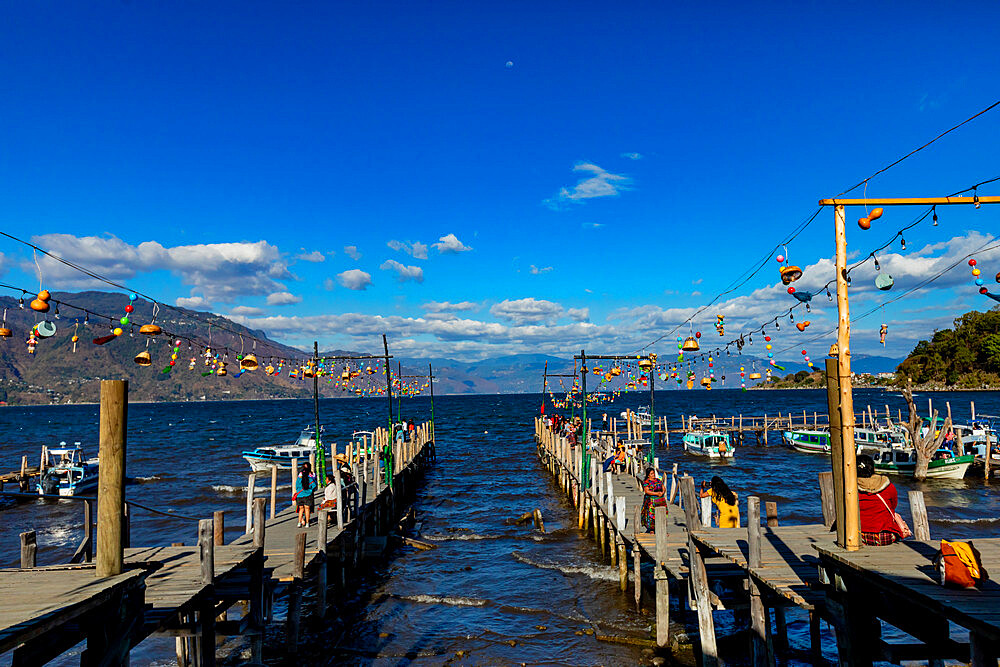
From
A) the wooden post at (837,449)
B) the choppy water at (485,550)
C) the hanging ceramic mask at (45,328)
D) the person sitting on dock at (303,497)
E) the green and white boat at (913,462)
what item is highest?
the hanging ceramic mask at (45,328)

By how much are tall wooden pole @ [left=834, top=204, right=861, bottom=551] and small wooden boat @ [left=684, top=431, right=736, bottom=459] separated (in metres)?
38.8

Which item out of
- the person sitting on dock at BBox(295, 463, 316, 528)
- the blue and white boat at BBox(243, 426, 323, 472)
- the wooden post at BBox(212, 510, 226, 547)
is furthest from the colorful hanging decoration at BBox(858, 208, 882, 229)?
the blue and white boat at BBox(243, 426, 323, 472)

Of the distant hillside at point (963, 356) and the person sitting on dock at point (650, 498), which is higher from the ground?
the distant hillside at point (963, 356)

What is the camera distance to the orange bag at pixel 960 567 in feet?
19.4

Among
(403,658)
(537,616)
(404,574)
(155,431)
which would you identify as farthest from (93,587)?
(155,431)

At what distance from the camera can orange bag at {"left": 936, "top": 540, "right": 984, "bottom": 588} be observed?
591cm

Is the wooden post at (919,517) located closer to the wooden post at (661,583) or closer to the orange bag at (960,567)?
the orange bag at (960,567)

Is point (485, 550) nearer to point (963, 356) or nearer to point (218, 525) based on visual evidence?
point (218, 525)

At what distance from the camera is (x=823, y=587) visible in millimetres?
8266

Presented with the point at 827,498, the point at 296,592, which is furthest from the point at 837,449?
the point at 296,592

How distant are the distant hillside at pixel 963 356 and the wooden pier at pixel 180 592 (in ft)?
441

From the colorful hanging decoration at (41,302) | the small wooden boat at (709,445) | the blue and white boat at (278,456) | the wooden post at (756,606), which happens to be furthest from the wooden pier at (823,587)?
the blue and white boat at (278,456)

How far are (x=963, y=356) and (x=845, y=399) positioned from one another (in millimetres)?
150507

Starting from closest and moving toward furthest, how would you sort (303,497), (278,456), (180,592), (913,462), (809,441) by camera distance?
(180,592), (303,497), (913,462), (278,456), (809,441)
